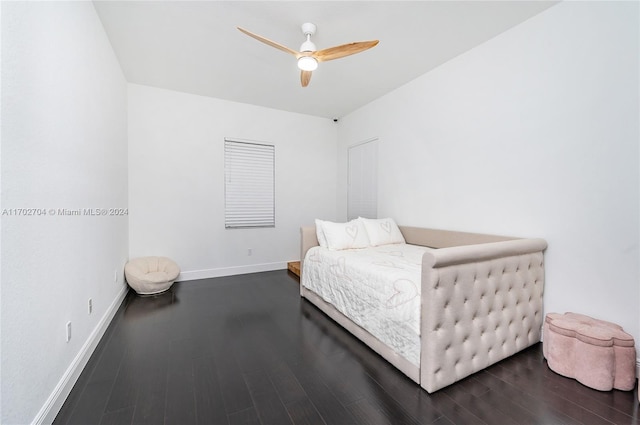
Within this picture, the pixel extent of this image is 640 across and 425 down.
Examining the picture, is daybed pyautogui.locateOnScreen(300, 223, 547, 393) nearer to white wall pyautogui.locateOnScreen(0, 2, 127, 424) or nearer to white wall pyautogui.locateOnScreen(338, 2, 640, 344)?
white wall pyautogui.locateOnScreen(338, 2, 640, 344)

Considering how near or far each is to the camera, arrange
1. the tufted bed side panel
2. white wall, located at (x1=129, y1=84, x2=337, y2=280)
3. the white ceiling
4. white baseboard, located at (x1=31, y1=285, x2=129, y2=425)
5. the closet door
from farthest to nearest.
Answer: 1. the closet door
2. white wall, located at (x1=129, y1=84, x2=337, y2=280)
3. the white ceiling
4. the tufted bed side panel
5. white baseboard, located at (x1=31, y1=285, x2=129, y2=425)

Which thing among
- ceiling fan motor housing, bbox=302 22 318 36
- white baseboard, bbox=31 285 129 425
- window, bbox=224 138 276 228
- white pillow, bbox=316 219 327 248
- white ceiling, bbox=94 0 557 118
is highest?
white ceiling, bbox=94 0 557 118

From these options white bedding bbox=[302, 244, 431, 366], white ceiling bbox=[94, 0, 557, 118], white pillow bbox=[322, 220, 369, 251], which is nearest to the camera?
white bedding bbox=[302, 244, 431, 366]

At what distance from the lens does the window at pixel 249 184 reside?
13.6 feet

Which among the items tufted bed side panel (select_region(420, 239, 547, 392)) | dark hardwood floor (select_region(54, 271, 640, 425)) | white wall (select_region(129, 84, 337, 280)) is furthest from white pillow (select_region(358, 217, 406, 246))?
white wall (select_region(129, 84, 337, 280))

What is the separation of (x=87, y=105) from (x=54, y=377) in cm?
185

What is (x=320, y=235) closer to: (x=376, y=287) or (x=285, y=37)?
(x=376, y=287)

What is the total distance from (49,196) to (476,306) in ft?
8.56

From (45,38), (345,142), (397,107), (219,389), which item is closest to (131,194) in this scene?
(45,38)

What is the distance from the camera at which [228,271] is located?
4.12 metres

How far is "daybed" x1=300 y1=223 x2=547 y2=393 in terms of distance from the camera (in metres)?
1.54

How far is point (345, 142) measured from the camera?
480 cm

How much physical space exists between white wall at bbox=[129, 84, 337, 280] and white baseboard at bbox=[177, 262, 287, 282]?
0.01 m

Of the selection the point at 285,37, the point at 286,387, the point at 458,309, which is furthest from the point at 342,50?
the point at 286,387
